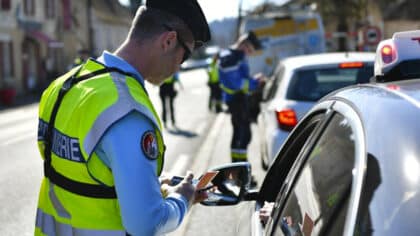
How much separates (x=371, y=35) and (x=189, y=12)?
14.2m

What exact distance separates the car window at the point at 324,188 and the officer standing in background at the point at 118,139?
1.17 ft

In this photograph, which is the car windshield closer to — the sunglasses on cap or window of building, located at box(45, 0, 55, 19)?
the sunglasses on cap

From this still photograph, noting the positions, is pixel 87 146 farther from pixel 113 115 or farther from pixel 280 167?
pixel 280 167

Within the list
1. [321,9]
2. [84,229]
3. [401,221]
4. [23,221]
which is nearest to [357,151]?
[401,221]

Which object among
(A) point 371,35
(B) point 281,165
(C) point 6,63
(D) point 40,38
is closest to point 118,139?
(B) point 281,165

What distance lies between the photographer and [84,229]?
2092 millimetres

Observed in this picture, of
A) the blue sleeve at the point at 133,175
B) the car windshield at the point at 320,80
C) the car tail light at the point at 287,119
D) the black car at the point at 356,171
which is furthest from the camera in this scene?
the car windshield at the point at 320,80

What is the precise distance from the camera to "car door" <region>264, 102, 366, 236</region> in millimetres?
1643

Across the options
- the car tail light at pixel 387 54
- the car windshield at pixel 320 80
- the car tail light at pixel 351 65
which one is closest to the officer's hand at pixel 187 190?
the car tail light at pixel 387 54

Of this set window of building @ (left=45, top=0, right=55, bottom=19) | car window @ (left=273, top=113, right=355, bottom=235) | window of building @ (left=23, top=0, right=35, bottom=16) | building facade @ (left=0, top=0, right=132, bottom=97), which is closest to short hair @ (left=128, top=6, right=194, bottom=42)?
car window @ (left=273, top=113, right=355, bottom=235)

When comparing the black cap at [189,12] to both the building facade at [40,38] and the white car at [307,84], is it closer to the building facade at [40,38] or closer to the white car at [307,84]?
the white car at [307,84]

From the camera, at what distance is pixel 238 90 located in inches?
326

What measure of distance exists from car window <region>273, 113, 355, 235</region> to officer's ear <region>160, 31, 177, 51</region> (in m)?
0.62

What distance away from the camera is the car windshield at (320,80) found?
6766 mm
